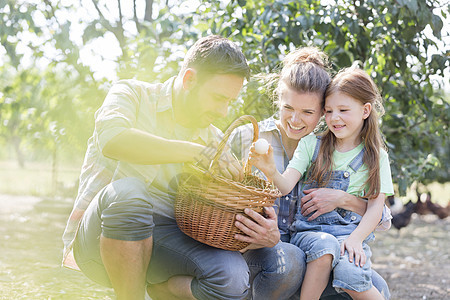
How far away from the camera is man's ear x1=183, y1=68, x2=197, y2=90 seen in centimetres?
229

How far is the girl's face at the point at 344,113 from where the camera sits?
8.09ft

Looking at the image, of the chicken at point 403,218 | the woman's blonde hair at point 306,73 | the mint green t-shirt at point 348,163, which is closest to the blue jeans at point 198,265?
the mint green t-shirt at point 348,163

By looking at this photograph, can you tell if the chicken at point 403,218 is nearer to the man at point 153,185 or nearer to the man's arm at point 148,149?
the man at point 153,185

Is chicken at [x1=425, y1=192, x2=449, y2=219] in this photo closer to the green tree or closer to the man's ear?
the green tree

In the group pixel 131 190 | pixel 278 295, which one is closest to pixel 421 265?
pixel 278 295

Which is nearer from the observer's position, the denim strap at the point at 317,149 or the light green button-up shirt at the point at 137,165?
the light green button-up shirt at the point at 137,165

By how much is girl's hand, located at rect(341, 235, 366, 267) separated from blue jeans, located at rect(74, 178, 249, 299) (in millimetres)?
483

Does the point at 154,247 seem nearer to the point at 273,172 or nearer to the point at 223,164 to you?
the point at 223,164

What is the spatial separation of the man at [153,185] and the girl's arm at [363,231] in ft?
1.64

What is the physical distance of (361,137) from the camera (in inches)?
103

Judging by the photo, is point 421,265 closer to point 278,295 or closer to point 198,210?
point 278,295

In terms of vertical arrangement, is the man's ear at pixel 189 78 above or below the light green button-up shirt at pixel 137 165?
above

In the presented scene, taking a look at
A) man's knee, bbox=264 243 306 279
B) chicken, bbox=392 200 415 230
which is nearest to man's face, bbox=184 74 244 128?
man's knee, bbox=264 243 306 279

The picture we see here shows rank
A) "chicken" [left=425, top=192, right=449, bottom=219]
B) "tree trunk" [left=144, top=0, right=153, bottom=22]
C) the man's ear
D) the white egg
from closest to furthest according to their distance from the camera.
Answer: the white egg < the man's ear < "tree trunk" [left=144, top=0, right=153, bottom=22] < "chicken" [left=425, top=192, right=449, bottom=219]
